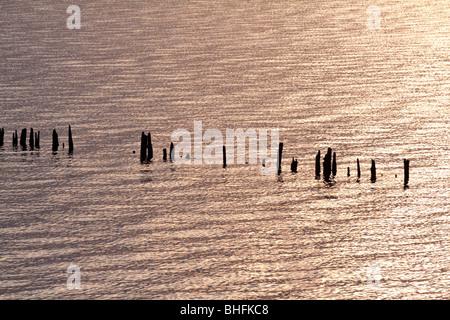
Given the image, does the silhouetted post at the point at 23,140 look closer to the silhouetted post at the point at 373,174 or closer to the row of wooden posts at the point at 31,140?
the row of wooden posts at the point at 31,140

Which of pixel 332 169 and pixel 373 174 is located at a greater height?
pixel 332 169

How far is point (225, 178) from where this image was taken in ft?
226

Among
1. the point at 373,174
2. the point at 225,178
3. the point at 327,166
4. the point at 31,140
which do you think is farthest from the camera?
the point at 31,140

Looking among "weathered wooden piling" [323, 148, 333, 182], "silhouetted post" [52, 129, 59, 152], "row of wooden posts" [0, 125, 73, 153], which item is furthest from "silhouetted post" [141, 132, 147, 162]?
"weathered wooden piling" [323, 148, 333, 182]

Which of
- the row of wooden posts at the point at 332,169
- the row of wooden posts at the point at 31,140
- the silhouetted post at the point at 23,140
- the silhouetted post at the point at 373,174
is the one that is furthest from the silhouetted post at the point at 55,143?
the silhouetted post at the point at 373,174

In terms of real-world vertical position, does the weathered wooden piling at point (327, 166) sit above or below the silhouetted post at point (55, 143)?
below

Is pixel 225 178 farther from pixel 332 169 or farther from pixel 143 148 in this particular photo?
pixel 332 169

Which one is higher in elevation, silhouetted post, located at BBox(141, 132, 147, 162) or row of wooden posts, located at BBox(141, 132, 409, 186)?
silhouetted post, located at BBox(141, 132, 147, 162)

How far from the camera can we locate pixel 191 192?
65875mm

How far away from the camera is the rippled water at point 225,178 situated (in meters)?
50.6

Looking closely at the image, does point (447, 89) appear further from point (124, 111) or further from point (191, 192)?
point (191, 192)

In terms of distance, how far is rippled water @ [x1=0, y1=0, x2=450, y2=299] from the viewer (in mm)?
50562

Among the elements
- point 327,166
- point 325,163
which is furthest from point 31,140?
point 327,166

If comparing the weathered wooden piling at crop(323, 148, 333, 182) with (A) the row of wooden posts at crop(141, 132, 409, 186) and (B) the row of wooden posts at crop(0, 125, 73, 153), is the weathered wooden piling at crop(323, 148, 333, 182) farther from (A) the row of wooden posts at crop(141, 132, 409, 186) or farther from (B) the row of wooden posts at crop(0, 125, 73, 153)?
(B) the row of wooden posts at crop(0, 125, 73, 153)
